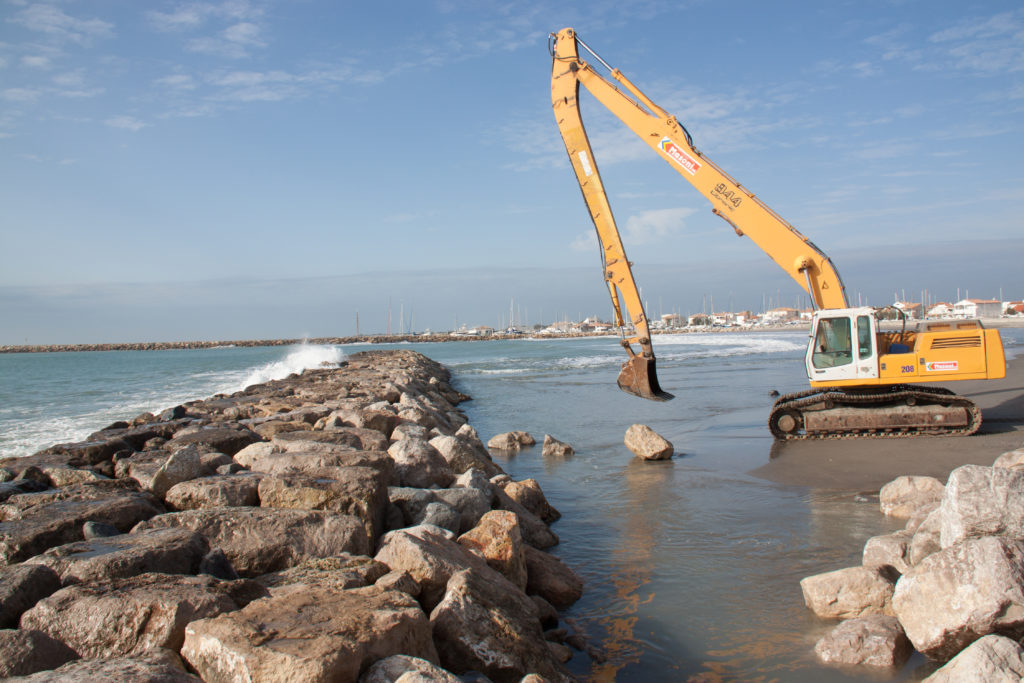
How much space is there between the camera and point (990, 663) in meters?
3.27

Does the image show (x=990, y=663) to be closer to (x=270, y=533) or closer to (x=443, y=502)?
(x=443, y=502)

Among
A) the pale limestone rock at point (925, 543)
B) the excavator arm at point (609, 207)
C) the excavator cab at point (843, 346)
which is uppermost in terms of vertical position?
the excavator arm at point (609, 207)

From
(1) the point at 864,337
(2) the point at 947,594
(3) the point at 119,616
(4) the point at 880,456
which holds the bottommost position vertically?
(4) the point at 880,456

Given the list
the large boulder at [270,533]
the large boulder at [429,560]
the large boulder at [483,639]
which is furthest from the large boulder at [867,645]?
the large boulder at [270,533]

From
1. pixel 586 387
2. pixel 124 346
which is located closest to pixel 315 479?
pixel 586 387

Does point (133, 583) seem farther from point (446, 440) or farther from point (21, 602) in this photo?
point (446, 440)

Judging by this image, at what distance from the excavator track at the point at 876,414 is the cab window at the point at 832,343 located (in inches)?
24.5

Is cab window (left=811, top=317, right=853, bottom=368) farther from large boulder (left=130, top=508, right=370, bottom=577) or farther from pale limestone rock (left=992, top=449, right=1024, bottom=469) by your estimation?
large boulder (left=130, top=508, right=370, bottom=577)

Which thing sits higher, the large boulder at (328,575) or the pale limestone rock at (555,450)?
the large boulder at (328,575)

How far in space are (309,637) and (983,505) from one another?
13.5 ft

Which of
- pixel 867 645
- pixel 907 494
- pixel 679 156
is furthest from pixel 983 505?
pixel 679 156

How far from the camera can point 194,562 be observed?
397 centimetres

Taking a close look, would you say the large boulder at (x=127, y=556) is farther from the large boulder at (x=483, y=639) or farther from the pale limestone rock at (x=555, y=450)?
the pale limestone rock at (x=555, y=450)

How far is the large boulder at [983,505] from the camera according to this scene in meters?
4.24
